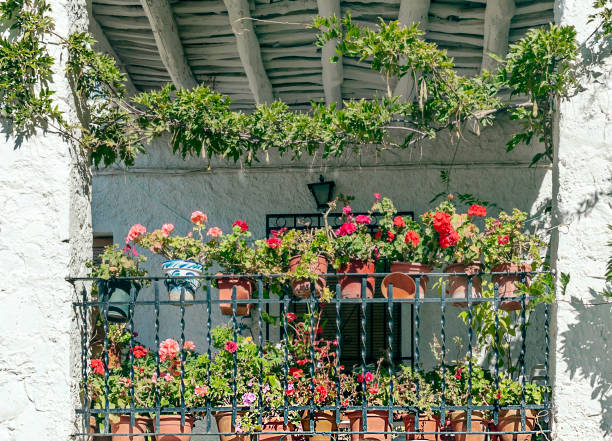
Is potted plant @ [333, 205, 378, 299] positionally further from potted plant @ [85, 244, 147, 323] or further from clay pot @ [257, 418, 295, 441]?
potted plant @ [85, 244, 147, 323]

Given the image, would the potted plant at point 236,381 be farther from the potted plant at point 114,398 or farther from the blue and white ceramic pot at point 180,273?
the potted plant at point 114,398

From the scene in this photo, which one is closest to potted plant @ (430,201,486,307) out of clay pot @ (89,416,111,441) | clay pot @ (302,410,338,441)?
clay pot @ (302,410,338,441)

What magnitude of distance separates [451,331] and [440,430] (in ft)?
5.88

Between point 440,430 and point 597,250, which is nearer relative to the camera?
point 597,250

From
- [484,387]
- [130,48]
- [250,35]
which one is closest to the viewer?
[484,387]

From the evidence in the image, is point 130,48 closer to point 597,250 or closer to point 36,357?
point 36,357

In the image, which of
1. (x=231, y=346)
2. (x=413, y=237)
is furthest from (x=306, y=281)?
(x=413, y=237)

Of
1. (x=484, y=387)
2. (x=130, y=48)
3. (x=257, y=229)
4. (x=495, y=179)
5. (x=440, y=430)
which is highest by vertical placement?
(x=130, y=48)

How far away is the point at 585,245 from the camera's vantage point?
13.9ft

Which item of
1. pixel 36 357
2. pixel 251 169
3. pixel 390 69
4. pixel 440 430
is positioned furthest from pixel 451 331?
pixel 36 357

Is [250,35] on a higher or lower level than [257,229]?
higher

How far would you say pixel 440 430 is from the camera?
4.67m

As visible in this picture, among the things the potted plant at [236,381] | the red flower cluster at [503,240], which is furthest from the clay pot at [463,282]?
the potted plant at [236,381]

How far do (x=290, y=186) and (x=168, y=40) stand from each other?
66.5 inches
